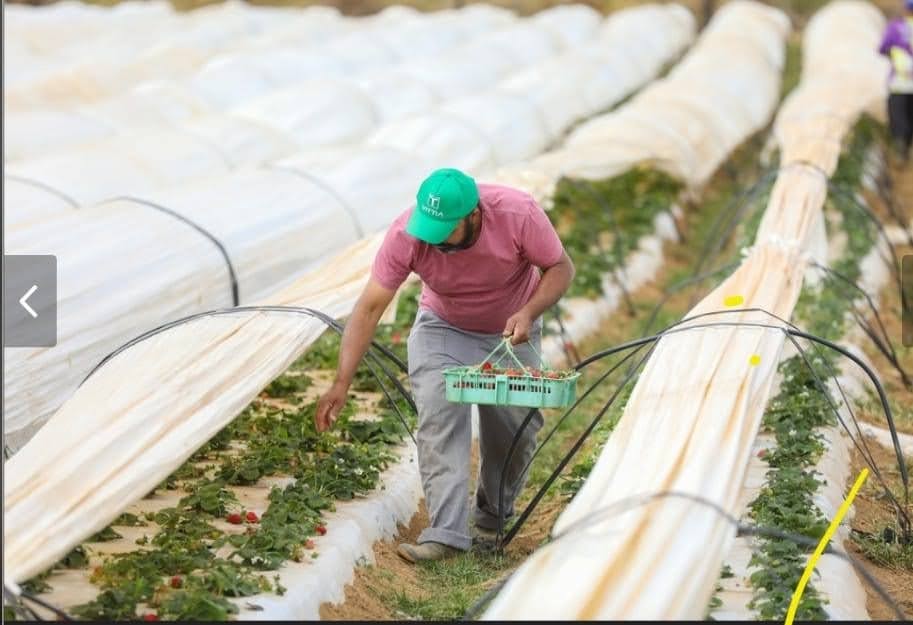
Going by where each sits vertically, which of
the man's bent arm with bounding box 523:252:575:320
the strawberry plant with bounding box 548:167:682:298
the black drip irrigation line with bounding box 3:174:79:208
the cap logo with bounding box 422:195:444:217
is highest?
the cap logo with bounding box 422:195:444:217

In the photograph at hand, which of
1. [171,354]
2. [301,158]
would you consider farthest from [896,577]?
[301,158]

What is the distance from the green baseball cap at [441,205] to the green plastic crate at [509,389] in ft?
1.96

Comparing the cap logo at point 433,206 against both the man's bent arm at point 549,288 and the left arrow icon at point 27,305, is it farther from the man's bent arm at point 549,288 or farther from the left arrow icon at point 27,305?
the left arrow icon at point 27,305

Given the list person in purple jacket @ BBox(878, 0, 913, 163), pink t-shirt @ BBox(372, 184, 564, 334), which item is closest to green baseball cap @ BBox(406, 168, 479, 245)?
pink t-shirt @ BBox(372, 184, 564, 334)

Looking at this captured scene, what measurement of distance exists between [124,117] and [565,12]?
16776 mm

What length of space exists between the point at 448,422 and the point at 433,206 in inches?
42.8

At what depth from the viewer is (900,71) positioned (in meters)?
16.6

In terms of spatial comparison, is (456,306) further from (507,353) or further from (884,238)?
(884,238)

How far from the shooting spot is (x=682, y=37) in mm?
30578

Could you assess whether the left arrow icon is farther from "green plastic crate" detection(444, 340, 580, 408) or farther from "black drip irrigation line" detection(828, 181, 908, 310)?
"black drip irrigation line" detection(828, 181, 908, 310)

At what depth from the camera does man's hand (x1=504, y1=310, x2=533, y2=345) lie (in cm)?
609

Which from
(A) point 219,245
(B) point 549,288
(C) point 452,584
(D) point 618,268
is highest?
(B) point 549,288

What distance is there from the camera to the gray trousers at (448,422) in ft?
20.7

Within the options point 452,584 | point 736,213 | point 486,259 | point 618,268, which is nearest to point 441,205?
point 486,259
